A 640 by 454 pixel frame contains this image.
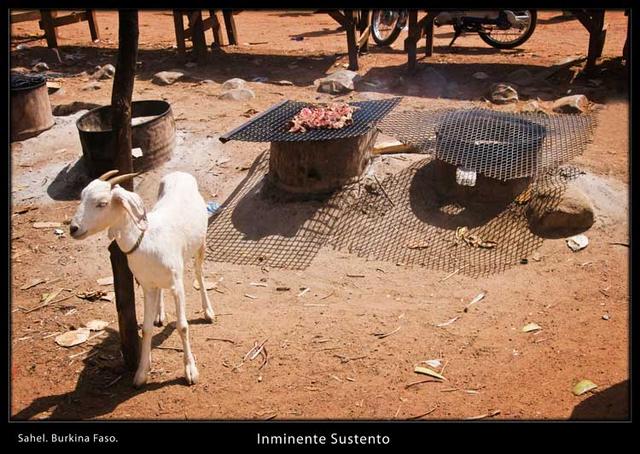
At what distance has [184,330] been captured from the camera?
4.70 metres

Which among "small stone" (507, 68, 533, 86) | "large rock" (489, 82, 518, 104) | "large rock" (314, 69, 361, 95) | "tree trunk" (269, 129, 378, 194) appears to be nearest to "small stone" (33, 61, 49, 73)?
"large rock" (314, 69, 361, 95)

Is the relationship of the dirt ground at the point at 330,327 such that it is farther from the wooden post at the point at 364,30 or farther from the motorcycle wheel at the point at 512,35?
the wooden post at the point at 364,30

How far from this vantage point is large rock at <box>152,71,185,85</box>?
1215 centimetres

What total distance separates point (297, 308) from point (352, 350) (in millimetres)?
910

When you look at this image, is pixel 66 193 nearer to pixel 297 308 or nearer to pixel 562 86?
pixel 297 308

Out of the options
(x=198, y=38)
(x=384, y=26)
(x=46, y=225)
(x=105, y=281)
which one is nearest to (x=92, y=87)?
(x=198, y=38)

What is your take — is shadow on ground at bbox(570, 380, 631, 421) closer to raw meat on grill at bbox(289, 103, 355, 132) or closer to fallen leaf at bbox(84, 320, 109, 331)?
fallen leaf at bbox(84, 320, 109, 331)

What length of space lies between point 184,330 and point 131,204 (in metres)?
1.15

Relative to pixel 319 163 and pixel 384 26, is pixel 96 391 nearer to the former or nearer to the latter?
pixel 319 163

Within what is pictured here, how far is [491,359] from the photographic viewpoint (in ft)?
16.2

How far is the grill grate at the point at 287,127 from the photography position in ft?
23.0

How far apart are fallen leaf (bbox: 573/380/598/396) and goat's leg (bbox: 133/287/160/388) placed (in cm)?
321
